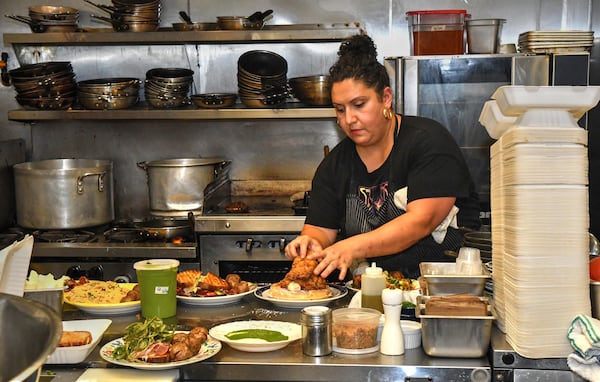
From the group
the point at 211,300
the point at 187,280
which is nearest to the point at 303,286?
the point at 211,300

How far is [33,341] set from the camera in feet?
4.44

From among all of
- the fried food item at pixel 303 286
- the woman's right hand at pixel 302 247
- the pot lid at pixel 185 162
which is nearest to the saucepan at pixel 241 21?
the pot lid at pixel 185 162

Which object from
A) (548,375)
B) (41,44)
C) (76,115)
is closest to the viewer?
(548,375)

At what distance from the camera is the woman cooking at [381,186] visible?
329cm

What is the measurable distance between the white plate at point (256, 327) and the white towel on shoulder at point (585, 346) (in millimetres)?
820

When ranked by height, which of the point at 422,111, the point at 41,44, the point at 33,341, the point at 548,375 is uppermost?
the point at 41,44

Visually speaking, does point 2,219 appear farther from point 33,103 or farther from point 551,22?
point 551,22

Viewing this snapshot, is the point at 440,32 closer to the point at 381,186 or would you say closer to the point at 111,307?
the point at 381,186

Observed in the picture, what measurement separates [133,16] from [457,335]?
3538mm

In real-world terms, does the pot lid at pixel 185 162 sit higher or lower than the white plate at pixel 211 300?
higher

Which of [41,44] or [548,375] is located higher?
[41,44]

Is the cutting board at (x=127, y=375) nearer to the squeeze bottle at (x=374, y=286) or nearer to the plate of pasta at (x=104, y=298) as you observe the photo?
the plate of pasta at (x=104, y=298)

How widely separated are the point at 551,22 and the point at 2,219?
387 cm

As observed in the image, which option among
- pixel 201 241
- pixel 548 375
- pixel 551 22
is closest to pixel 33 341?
pixel 548 375
